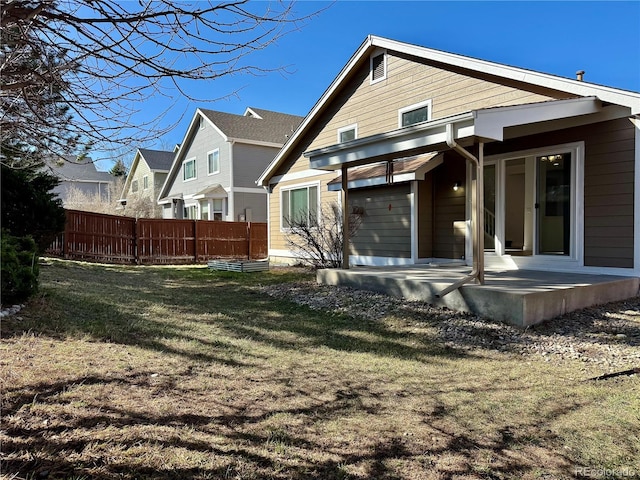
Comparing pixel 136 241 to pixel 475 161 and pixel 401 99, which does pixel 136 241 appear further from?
pixel 475 161

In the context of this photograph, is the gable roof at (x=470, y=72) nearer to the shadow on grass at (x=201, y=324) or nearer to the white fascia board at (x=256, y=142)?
the shadow on grass at (x=201, y=324)

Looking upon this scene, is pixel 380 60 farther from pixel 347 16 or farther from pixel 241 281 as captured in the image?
pixel 241 281

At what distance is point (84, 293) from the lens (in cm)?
702

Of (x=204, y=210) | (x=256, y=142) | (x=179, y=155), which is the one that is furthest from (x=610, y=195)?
(x=179, y=155)

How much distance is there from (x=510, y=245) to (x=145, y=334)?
8.84 m

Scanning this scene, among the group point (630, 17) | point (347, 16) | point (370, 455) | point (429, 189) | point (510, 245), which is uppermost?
point (630, 17)

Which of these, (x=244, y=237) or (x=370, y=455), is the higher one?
(x=244, y=237)

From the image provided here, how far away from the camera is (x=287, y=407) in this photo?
3.12m

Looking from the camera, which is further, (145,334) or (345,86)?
(345,86)

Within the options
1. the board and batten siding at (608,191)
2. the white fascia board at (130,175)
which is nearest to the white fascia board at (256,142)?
the white fascia board at (130,175)

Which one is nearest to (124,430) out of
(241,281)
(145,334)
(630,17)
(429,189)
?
(145,334)

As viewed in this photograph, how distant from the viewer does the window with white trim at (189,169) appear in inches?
956

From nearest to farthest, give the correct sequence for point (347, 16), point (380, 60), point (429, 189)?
1. point (347, 16)
2. point (429, 189)
3. point (380, 60)

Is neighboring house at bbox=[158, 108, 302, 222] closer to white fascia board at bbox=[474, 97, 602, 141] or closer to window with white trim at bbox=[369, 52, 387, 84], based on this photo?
window with white trim at bbox=[369, 52, 387, 84]
